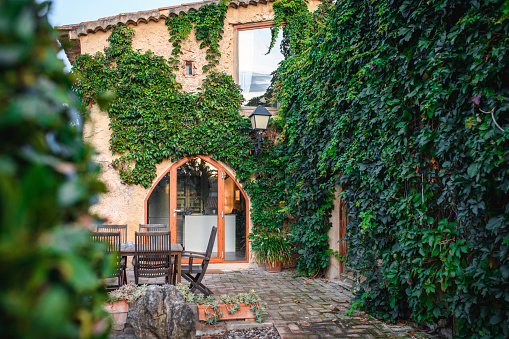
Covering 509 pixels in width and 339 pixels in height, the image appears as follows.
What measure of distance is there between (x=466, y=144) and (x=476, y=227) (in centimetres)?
67

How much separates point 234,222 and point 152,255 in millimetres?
3214

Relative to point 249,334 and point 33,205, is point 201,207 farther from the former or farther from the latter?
point 33,205

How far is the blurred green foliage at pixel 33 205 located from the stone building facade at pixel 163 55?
7.15m

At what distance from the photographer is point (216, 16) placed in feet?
26.4

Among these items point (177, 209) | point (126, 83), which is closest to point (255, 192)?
point (177, 209)

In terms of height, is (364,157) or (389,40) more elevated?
(389,40)

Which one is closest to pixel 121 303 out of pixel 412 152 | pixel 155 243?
pixel 155 243

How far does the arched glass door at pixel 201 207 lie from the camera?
758 centimetres

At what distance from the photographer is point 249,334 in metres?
3.67

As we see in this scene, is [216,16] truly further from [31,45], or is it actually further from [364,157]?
[31,45]

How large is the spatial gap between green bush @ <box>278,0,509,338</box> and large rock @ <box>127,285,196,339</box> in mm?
2148

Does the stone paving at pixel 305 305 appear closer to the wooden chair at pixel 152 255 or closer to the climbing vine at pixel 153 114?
the wooden chair at pixel 152 255

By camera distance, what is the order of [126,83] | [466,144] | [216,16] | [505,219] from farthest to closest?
1. [216,16]
2. [126,83]
3. [466,144]
4. [505,219]

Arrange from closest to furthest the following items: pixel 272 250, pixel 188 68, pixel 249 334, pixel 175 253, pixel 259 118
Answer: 1. pixel 249 334
2. pixel 175 253
3. pixel 272 250
4. pixel 259 118
5. pixel 188 68
